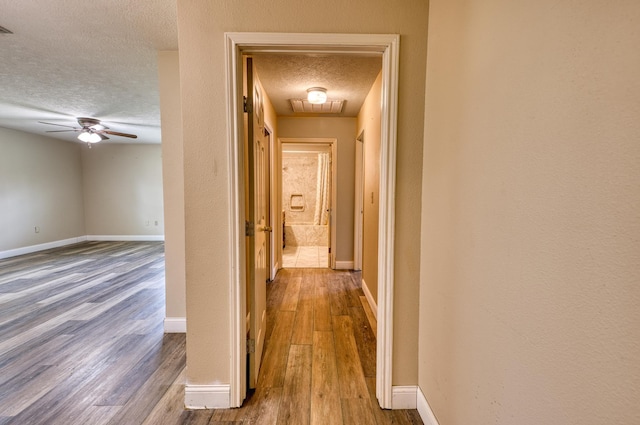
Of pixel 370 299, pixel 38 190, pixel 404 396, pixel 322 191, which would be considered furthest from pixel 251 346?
pixel 38 190

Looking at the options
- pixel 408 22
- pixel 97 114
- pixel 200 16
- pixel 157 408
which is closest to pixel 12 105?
pixel 97 114

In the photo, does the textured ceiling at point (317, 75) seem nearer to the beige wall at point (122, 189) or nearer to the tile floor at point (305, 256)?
the tile floor at point (305, 256)

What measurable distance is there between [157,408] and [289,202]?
22.3 feet

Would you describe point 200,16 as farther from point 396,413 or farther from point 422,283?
point 396,413

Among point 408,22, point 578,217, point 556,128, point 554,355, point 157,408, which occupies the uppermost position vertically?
point 408,22

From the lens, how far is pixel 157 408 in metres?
1.59

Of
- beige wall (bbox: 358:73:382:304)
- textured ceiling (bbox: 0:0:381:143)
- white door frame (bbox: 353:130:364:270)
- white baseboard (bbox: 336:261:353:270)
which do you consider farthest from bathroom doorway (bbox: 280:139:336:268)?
textured ceiling (bbox: 0:0:381:143)

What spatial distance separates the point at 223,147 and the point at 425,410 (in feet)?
5.86

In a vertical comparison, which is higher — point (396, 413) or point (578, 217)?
point (578, 217)

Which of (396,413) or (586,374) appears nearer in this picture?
(586,374)

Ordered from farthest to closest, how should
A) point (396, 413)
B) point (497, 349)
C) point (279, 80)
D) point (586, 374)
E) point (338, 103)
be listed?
point (338, 103) < point (279, 80) < point (396, 413) < point (497, 349) < point (586, 374)

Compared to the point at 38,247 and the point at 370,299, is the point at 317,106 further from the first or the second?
the point at 38,247

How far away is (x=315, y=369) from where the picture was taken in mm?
1955

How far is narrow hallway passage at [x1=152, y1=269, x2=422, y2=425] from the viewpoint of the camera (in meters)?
1.53
